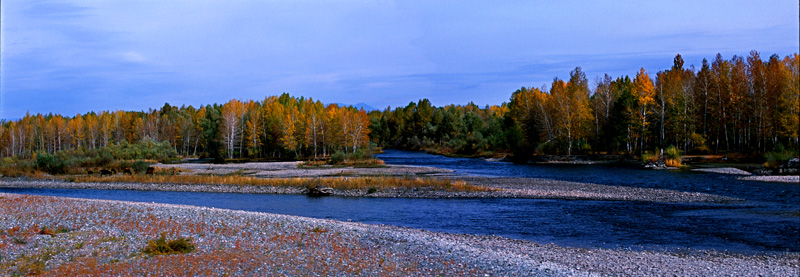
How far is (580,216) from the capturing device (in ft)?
75.3

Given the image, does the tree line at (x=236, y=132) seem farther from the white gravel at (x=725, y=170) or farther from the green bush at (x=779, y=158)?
the green bush at (x=779, y=158)

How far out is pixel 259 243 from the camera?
14.6 meters

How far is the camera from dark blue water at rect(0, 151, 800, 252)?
17.8 metres

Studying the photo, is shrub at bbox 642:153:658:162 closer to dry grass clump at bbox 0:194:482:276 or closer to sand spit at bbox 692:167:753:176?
sand spit at bbox 692:167:753:176

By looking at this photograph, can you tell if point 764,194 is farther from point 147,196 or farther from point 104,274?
point 147,196

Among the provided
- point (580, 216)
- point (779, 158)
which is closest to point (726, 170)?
point (779, 158)

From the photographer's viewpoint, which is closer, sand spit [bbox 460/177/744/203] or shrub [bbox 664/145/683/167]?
sand spit [bbox 460/177/744/203]

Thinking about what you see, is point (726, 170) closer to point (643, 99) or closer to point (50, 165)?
point (643, 99)

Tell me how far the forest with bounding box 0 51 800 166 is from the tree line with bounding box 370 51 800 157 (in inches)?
5.7

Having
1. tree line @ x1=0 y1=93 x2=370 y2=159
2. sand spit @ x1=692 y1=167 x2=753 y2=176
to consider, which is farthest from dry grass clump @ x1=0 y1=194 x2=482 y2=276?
tree line @ x1=0 y1=93 x2=370 y2=159

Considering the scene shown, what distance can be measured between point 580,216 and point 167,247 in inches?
683

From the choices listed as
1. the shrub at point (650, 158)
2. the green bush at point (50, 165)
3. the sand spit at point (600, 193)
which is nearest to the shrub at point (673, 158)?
the shrub at point (650, 158)

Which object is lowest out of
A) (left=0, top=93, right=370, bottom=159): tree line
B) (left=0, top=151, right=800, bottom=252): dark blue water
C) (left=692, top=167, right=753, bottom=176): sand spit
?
(left=0, top=151, right=800, bottom=252): dark blue water

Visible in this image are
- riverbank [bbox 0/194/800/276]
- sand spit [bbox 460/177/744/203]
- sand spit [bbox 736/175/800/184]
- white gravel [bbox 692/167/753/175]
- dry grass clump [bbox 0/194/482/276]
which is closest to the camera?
dry grass clump [bbox 0/194/482/276]
